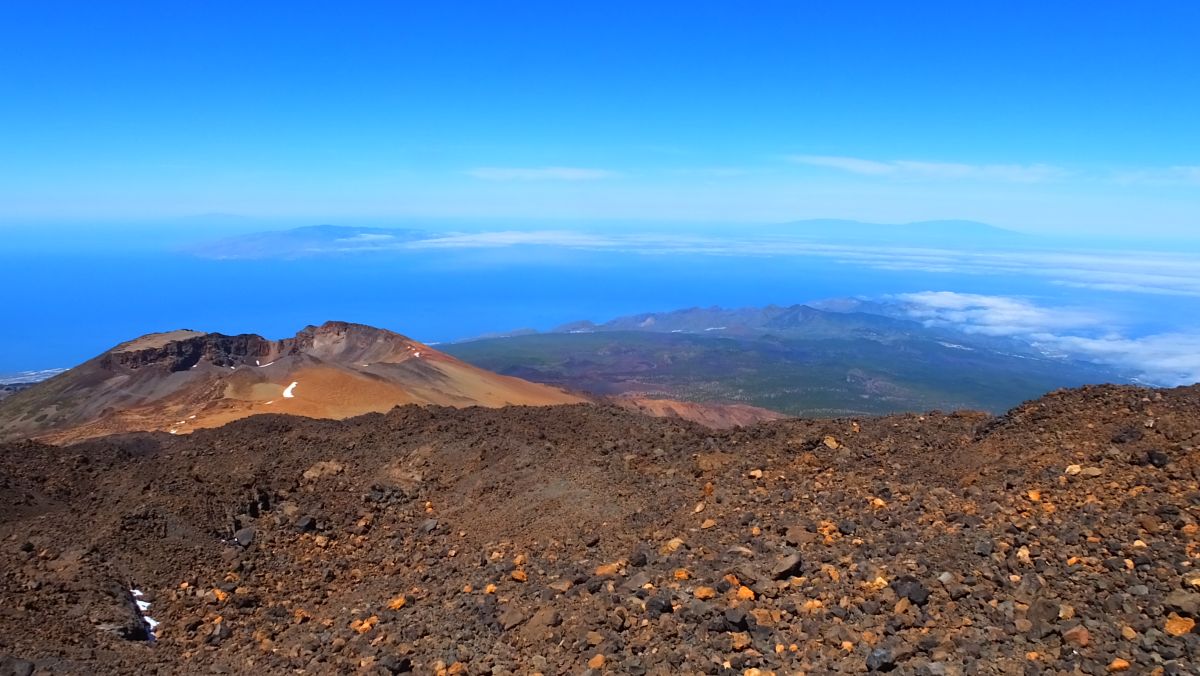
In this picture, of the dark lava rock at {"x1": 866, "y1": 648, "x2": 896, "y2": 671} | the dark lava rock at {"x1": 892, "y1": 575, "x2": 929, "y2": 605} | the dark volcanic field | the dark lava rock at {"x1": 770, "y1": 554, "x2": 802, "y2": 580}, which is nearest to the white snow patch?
the dark volcanic field

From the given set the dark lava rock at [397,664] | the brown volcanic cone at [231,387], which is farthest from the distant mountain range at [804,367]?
the dark lava rock at [397,664]

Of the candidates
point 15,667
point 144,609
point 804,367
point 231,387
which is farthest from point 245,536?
point 804,367

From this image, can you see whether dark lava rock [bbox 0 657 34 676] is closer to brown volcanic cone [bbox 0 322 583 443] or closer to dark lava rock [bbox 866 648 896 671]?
dark lava rock [bbox 866 648 896 671]

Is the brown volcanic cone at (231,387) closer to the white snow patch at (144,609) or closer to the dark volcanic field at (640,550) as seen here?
the dark volcanic field at (640,550)

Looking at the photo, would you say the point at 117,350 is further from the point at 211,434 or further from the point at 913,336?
the point at 913,336

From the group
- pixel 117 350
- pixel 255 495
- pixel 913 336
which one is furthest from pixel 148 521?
pixel 913 336

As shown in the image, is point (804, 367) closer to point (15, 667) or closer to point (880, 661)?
point (880, 661)
